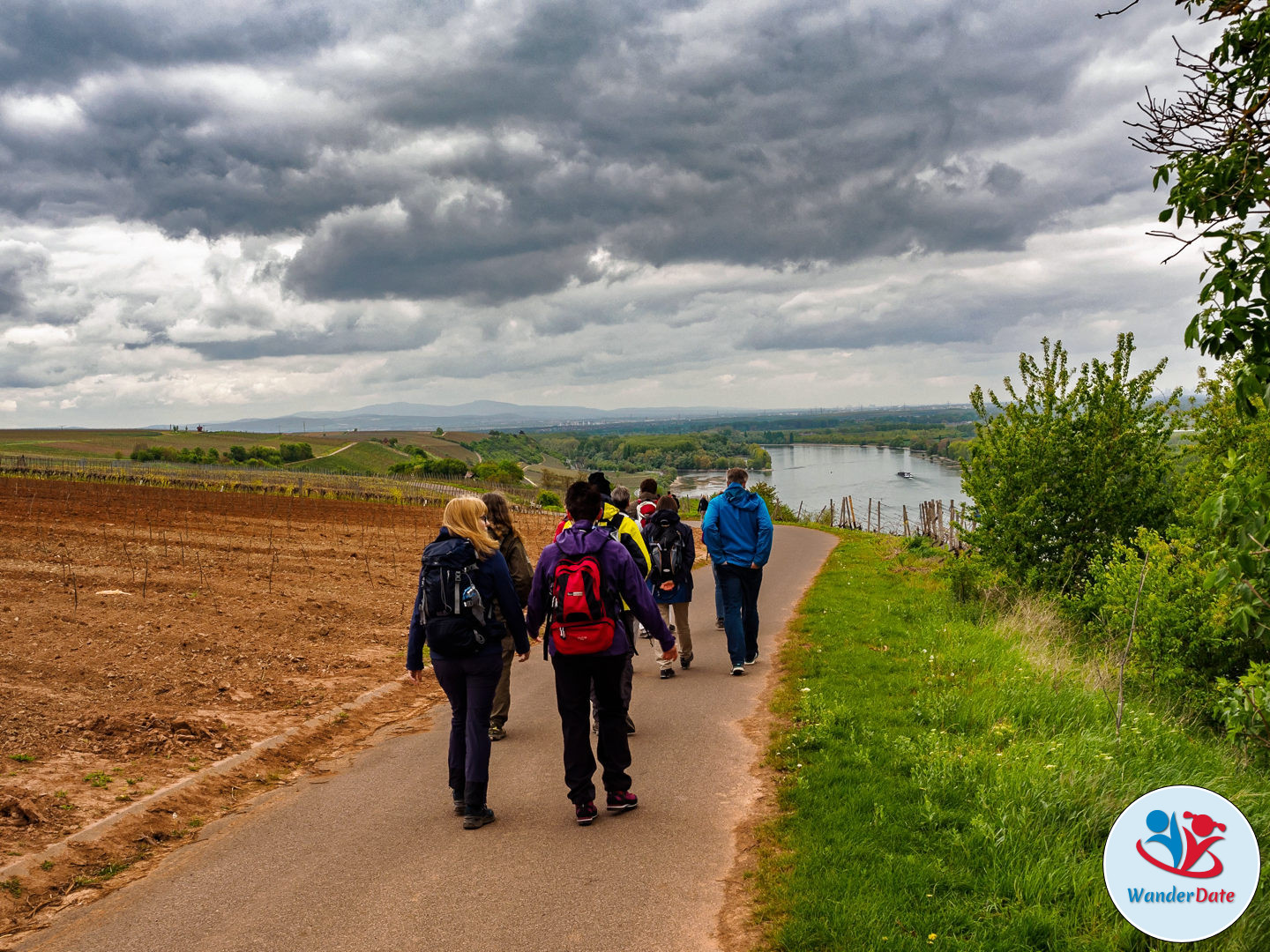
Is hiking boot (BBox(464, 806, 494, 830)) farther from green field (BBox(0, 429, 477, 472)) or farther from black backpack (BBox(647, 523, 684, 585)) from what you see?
green field (BBox(0, 429, 477, 472))

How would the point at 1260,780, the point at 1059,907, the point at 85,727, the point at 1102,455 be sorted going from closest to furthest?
the point at 1059,907 → the point at 1260,780 → the point at 85,727 → the point at 1102,455

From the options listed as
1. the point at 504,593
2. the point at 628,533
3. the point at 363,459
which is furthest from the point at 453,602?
the point at 363,459

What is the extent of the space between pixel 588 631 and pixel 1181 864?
126 inches

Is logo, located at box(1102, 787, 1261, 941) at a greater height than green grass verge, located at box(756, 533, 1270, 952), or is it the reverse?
logo, located at box(1102, 787, 1261, 941)

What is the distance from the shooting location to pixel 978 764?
18.7 feet

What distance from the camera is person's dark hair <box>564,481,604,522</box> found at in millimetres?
5453

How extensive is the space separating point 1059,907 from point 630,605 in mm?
2825

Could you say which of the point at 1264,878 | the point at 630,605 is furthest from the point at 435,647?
the point at 1264,878

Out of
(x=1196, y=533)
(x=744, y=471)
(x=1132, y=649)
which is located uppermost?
(x=744, y=471)

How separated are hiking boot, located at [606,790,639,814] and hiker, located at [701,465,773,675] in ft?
12.6

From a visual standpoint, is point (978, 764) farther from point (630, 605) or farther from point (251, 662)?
point (251, 662)

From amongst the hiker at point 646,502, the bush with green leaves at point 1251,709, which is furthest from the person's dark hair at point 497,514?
the bush with green leaves at point 1251,709

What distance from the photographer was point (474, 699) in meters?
5.30

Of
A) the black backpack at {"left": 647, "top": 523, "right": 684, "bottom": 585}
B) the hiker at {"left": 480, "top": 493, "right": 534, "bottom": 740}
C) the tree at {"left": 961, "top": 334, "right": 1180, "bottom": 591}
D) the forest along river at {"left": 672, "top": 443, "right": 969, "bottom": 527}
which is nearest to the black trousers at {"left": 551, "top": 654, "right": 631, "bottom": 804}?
the hiker at {"left": 480, "top": 493, "right": 534, "bottom": 740}
